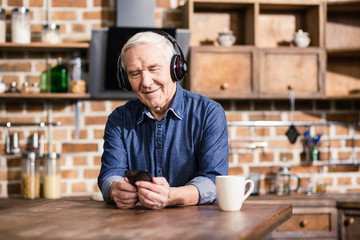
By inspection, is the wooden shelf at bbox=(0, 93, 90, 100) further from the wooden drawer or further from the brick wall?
the wooden drawer

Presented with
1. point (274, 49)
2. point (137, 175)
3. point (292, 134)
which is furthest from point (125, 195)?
point (292, 134)

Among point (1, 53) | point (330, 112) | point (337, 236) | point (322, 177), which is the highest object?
point (1, 53)

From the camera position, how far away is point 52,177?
3297 millimetres

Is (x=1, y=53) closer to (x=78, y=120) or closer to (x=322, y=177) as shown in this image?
(x=78, y=120)

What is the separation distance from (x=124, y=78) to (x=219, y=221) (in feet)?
2.69

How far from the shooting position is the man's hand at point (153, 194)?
1.52 metres

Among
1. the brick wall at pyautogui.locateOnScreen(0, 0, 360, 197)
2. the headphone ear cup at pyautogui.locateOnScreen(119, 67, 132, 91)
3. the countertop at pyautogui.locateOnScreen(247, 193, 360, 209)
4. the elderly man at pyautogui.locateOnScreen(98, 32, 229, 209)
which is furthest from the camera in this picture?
the brick wall at pyautogui.locateOnScreen(0, 0, 360, 197)

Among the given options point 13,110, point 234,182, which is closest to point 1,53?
point 13,110

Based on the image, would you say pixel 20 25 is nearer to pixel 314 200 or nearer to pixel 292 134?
pixel 292 134

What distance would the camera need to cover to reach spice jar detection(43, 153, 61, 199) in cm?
329

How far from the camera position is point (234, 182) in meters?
1.50

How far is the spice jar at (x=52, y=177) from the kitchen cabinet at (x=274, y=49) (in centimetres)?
100

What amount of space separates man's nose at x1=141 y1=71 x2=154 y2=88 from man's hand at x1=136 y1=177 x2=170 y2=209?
1.37 feet

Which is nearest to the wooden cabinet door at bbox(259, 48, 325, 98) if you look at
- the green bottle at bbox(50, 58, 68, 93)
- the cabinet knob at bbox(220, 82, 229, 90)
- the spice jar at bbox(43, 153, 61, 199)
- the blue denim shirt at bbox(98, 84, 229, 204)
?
the cabinet knob at bbox(220, 82, 229, 90)
